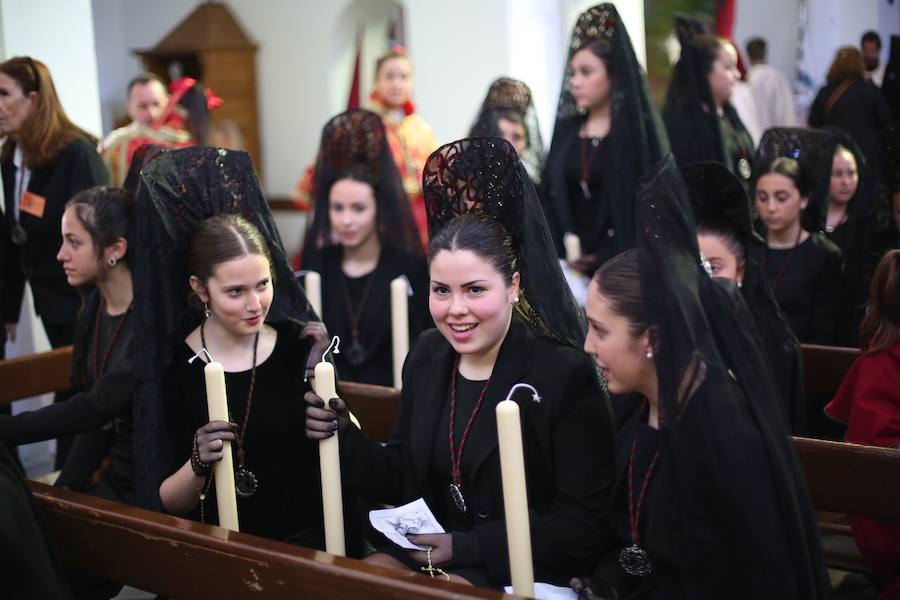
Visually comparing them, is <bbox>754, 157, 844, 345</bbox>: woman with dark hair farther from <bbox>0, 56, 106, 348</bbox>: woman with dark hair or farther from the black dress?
<bbox>0, 56, 106, 348</bbox>: woman with dark hair

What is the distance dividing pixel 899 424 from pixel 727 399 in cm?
115

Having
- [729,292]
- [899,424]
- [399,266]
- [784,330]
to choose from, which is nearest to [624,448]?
[729,292]

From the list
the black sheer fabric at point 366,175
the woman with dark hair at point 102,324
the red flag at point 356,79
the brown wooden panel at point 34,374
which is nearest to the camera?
the woman with dark hair at point 102,324

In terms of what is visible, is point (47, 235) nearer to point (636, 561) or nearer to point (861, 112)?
point (636, 561)

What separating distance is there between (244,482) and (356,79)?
879 centimetres

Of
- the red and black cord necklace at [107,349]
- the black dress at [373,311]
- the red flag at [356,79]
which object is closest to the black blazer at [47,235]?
the black dress at [373,311]

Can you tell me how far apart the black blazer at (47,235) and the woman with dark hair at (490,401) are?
263 cm

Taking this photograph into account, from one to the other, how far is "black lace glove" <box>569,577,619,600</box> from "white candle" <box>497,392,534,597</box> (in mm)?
250

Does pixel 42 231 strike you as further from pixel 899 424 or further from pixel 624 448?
pixel 899 424

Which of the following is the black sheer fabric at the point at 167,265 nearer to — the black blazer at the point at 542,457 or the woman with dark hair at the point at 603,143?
the black blazer at the point at 542,457

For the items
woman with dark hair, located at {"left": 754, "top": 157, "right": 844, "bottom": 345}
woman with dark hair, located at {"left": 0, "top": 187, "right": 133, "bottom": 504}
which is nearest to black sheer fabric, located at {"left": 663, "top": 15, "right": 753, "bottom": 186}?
woman with dark hair, located at {"left": 754, "top": 157, "right": 844, "bottom": 345}

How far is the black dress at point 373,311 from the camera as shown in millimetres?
4590

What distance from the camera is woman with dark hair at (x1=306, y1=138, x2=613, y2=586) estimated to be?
102 inches

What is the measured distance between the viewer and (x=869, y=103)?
8.02m
